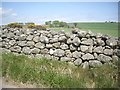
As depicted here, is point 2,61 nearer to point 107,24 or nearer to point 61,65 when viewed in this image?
point 61,65

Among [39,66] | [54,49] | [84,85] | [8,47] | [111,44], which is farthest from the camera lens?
[8,47]

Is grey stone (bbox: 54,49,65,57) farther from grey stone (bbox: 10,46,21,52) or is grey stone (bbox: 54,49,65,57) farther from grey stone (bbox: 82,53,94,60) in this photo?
grey stone (bbox: 10,46,21,52)

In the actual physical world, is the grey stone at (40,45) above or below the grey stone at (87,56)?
above

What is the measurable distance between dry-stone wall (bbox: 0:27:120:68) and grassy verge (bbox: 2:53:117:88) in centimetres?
91

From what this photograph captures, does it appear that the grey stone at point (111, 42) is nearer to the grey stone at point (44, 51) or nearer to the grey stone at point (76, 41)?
the grey stone at point (76, 41)

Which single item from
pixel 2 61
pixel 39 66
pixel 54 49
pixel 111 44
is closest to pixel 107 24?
pixel 111 44

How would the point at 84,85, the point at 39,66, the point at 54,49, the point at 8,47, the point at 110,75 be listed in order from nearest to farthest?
the point at 84,85 < the point at 110,75 < the point at 39,66 < the point at 54,49 < the point at 8,47

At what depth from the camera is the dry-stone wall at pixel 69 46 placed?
8141 mm

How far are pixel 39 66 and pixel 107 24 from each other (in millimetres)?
3213

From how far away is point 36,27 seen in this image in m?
10.8

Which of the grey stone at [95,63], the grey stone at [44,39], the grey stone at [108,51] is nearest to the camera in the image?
the grey stone at [95,63]

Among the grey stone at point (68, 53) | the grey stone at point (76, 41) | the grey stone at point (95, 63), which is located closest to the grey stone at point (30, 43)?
the grey stone at point (68, 53)

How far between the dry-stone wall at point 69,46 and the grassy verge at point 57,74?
91cm

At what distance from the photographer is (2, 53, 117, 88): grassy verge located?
5902 millimetres
